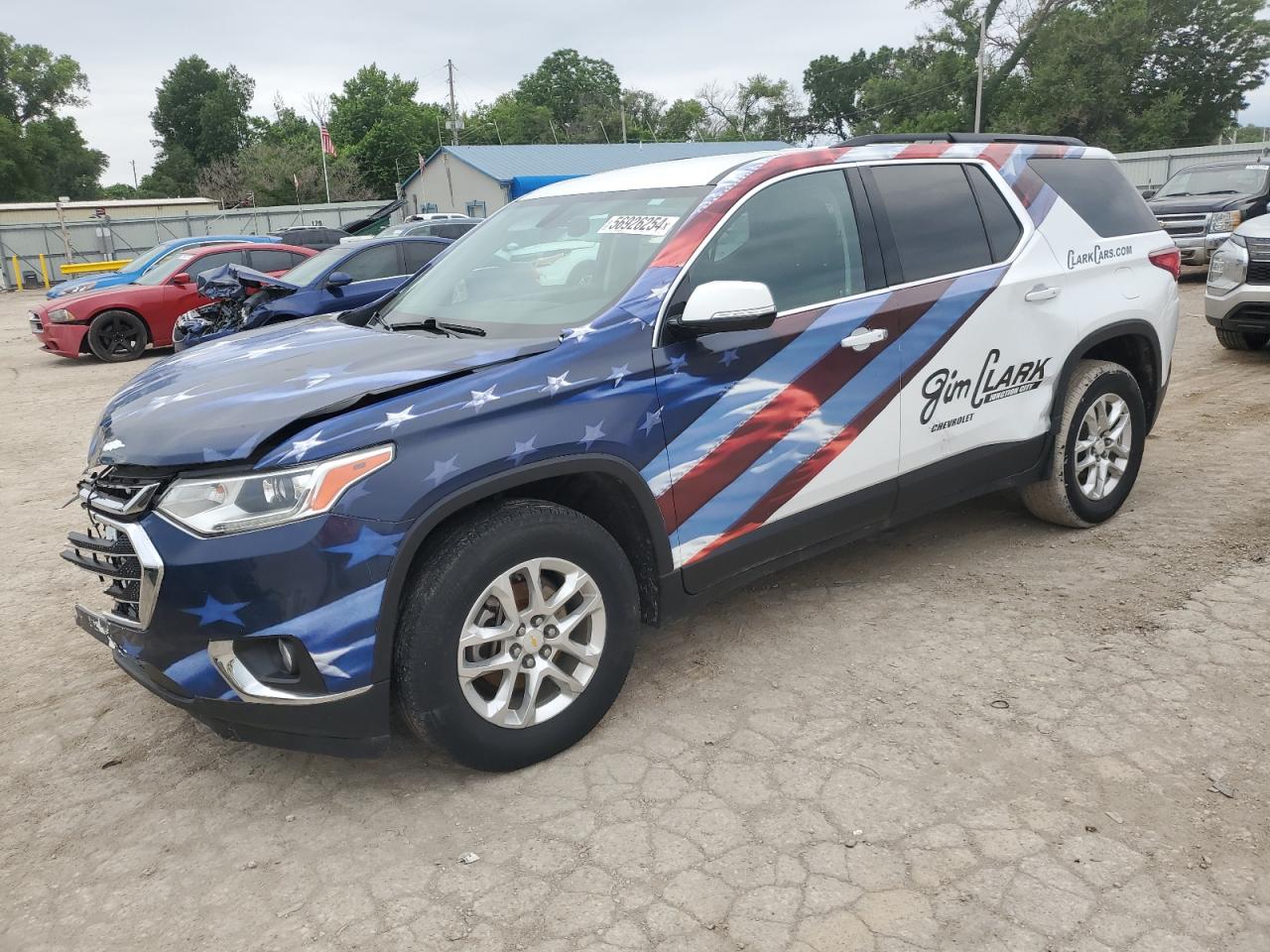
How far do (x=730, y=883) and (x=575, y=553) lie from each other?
1.02 metres

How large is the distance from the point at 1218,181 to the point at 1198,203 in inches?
39.6

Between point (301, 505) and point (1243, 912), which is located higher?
point (301, 505)

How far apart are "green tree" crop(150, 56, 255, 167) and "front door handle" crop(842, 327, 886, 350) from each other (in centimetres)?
8197

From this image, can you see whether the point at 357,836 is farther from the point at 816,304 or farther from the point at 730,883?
the point at 816,304

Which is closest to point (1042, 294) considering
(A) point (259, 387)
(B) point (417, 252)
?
(A) point (259, 387)

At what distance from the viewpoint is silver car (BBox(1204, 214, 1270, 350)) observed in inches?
325

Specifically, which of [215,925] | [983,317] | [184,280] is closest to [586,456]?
[215,925]

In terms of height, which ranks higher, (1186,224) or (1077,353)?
(1186,224)

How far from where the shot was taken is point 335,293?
10.3 m

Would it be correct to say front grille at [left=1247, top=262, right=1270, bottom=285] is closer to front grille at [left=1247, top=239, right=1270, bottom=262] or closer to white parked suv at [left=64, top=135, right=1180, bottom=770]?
front grille at [left=1247, top=239, right=1270, bottom=262]

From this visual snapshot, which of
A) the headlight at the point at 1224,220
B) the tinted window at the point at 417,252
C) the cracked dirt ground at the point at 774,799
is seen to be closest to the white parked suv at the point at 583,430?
the cracked dirt ground at the point at 774,799

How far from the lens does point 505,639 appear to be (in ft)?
9.50

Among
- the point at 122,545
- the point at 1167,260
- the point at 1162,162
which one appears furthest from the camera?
the point at 1162,162

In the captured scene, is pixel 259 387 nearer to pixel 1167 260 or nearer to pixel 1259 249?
pixel 1167 260
